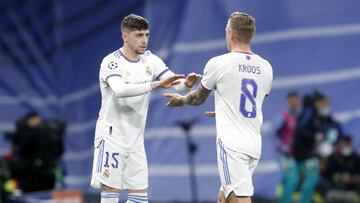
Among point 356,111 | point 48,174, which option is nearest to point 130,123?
point 48,174

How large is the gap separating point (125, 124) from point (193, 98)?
0.70 metres

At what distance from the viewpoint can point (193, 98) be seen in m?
10.9

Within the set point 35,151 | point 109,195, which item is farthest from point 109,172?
point 35,151

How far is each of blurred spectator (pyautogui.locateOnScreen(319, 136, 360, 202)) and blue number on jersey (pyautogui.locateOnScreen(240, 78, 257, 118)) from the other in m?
8.74

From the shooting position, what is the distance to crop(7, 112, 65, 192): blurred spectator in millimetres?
18359

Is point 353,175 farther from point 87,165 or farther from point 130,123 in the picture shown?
point 130,123

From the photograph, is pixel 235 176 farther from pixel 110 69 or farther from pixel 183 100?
pixel 110 69

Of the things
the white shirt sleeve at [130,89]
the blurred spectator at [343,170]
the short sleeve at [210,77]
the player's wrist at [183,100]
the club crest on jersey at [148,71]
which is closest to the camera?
the short sleeve at [210,77]

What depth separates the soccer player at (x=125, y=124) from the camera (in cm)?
1103

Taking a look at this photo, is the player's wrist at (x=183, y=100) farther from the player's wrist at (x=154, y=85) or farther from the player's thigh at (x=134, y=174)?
the player's thigh at (x=134, y=174)

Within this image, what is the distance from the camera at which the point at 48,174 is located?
1872 cm

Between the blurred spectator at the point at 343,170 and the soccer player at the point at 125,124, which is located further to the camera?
the blurred spectator at the point at 343,170

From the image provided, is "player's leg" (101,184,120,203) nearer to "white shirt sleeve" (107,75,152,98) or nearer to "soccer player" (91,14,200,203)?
"soccer player" (91,14,200,203)

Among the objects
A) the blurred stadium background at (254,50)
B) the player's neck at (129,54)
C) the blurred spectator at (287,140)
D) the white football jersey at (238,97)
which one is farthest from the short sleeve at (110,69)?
the blurred stadium background at (254,50)
